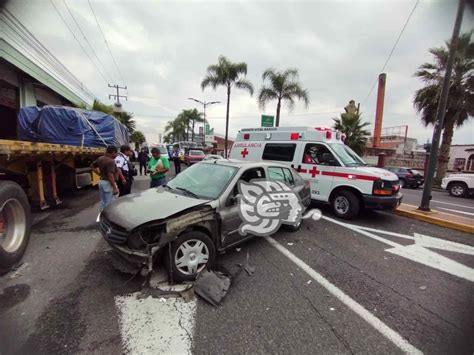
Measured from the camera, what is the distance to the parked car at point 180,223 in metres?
2.72

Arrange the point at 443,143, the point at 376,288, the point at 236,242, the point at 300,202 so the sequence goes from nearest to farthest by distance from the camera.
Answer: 1. the point at 376,288
2. the point at 236,242
3. the point at 300,202
4. the point at 443,143

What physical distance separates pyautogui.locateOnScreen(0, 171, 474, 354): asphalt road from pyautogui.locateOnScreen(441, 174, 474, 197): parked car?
10727 millimetres

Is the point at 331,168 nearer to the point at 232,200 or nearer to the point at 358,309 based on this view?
the point at 232,200

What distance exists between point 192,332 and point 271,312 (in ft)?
2.84

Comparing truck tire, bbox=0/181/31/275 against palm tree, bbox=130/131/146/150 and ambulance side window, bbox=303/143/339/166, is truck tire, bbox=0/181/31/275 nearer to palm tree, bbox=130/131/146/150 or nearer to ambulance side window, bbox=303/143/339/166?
ambulance side window, bbox=303/143/339/166

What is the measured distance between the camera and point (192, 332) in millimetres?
2197

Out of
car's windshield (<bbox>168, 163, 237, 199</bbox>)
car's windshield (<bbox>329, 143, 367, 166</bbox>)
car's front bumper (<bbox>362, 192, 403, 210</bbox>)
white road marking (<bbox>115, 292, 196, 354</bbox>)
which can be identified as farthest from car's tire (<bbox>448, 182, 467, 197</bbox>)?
white road marking (<bbox>115, 292, 196, 354</bbox>)

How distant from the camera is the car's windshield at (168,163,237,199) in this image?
3.55m

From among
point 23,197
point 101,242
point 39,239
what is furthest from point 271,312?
point 39,239

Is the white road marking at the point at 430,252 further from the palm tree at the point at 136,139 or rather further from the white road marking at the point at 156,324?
the palm tree at the point at 136,139

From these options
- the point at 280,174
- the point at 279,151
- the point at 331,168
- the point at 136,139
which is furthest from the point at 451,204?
the point at 136,139

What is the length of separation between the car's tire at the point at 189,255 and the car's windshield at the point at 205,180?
0.66 meters

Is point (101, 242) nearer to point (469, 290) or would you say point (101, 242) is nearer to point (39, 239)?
point (39, 239)

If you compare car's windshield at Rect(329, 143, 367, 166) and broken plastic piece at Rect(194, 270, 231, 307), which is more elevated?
car's windshield at Rect(329, 143, 367, 166)
